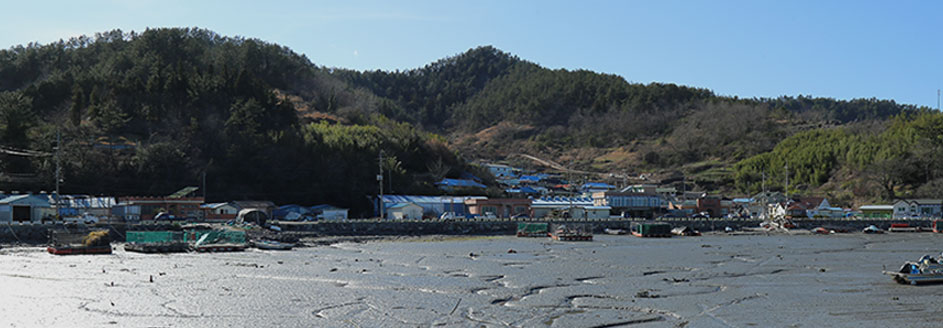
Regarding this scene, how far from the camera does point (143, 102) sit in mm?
93938

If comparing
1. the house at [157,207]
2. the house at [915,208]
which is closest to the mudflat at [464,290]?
the house at [157,207]

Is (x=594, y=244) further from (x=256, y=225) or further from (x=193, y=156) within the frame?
(x=193, y=156)

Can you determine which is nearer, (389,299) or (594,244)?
(389,299)

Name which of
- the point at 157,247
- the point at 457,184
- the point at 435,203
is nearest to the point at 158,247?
the point at 157,247

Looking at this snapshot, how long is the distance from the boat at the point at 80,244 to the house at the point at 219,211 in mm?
22151

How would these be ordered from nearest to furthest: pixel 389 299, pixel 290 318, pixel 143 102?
pixel 290 318
pixel 389 299
pixel 143 102

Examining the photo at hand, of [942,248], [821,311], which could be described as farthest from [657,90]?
[821,311]

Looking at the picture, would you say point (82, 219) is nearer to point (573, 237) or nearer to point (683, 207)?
point (573, 237)

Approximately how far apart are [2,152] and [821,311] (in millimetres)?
73801

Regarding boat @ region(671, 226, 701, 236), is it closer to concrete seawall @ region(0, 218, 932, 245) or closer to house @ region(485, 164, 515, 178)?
concrete seawall @ region(0, 218, 932, 245)

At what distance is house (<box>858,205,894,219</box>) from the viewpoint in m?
89.5

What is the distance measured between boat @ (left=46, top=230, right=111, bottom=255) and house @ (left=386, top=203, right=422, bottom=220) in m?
33.5

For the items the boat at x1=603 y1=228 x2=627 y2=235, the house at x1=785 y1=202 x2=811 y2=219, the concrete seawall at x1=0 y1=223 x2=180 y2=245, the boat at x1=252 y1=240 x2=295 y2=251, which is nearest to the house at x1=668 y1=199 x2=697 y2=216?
the house at x1=785 y1=202 x2=811 y2=219

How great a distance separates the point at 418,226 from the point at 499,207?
52.5ft
